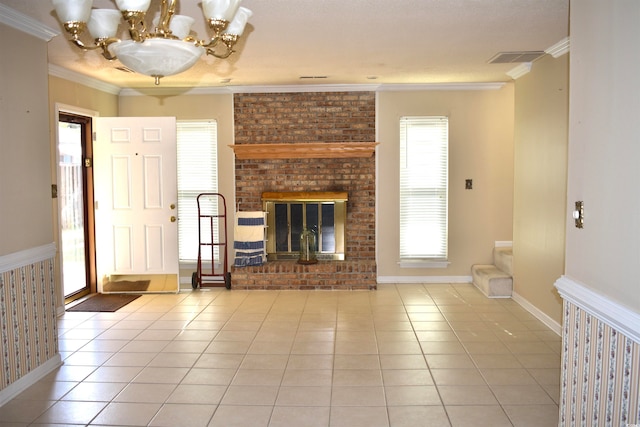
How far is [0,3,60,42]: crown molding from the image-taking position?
336cm

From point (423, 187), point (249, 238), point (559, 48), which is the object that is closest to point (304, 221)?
point (249, 238)

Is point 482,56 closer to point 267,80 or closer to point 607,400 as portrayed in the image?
point 267,80

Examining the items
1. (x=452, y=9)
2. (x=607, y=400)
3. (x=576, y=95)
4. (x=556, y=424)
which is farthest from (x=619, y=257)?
(x=452, y=9)

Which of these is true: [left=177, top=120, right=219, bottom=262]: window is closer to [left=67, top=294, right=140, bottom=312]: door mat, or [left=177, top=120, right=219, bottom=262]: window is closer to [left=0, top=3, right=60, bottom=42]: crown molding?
[left=67, top=294, right=140, bottom=312]: door mat

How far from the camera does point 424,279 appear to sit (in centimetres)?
673

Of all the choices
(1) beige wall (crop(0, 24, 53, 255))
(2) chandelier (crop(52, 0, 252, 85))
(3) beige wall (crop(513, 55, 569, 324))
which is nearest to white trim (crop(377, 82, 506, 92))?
(3) beige wall (crop(513, 55, 569, 324))

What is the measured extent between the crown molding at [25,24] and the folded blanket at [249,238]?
3103 mm

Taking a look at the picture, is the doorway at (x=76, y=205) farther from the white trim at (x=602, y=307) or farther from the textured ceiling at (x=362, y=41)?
the white trim at (x=602, y=307)

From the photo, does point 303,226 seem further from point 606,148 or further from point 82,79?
point 606,148

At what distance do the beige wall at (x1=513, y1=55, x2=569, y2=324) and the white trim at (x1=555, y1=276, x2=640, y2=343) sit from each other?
2.14m

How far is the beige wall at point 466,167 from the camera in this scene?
6562 mm

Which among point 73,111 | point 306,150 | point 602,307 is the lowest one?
point 602,307

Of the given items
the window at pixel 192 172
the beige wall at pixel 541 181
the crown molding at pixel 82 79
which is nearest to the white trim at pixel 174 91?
the crown molding at pixel 82 79

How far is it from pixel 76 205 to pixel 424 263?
420 cm
